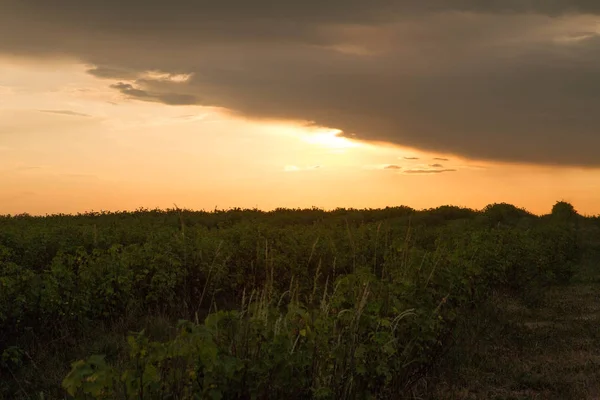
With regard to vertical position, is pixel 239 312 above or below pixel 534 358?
above

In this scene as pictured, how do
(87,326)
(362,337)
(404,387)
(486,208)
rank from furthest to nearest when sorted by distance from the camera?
(486,208), (87,326), (404,387), (362,337)

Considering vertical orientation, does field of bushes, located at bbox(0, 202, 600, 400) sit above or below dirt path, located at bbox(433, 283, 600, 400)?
above

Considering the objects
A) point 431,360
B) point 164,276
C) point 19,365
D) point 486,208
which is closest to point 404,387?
point 431,360

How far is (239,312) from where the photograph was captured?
653 centimetres

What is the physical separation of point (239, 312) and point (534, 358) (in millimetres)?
5217

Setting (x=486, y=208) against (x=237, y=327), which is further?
(x=486, y=208)

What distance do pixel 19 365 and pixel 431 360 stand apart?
5238 millimetres

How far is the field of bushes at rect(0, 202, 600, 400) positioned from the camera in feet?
15.9

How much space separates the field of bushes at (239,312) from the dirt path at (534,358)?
53cm

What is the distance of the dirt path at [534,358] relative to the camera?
8.05 meters

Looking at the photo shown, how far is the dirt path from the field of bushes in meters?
0.53

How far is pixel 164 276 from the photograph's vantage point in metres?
11.6

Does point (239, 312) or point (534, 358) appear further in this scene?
point (534, 358)

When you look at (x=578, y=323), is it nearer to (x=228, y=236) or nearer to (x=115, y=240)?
(x=228, y=236)
